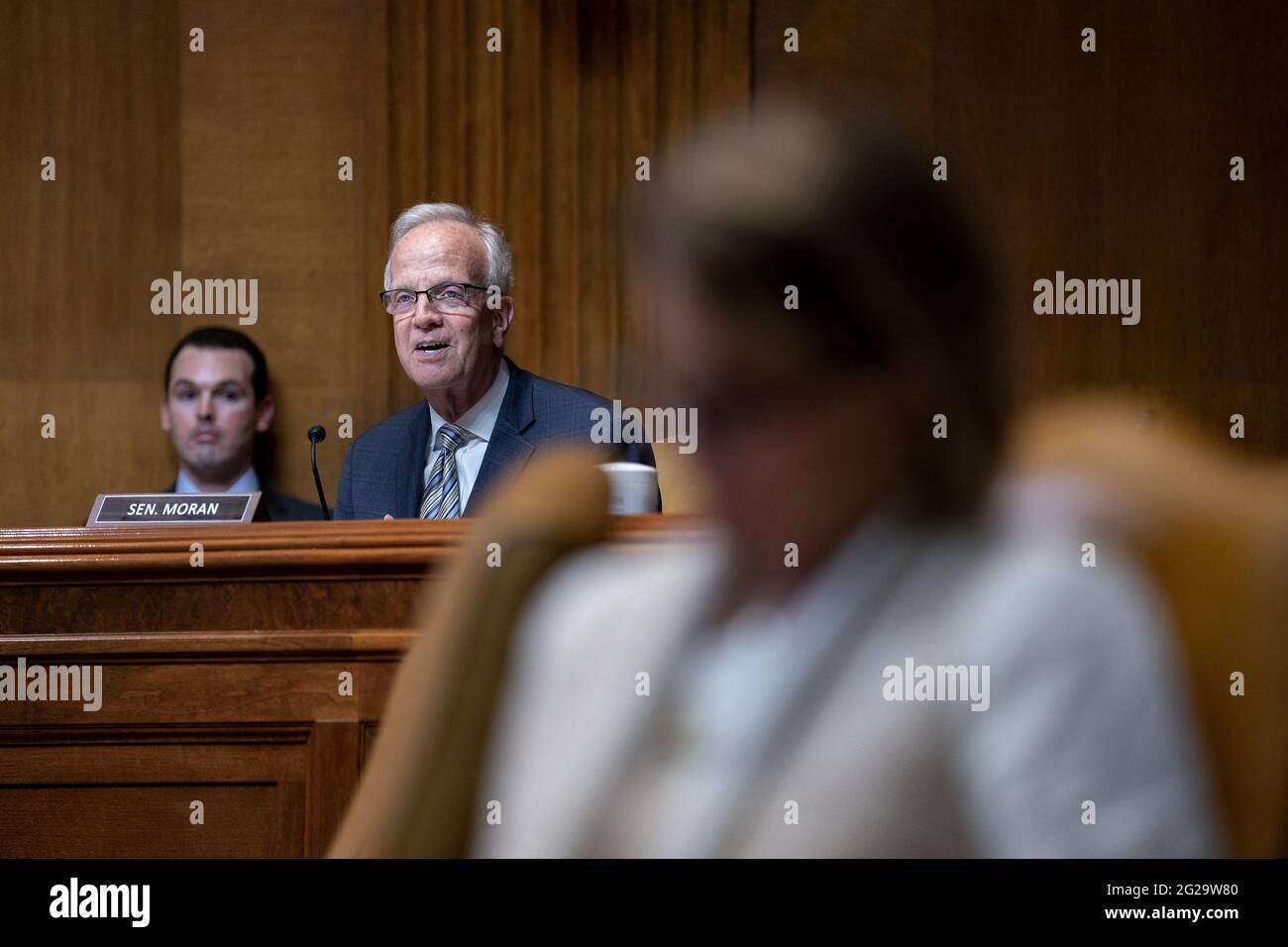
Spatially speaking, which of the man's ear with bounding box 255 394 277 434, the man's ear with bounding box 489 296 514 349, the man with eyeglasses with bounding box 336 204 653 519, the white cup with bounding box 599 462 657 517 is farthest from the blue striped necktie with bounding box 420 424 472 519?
the man's ear with bounding box 255 394 277 434

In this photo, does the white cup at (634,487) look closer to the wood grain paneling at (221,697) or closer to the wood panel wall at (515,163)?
the wood grain paneling at (221,697)

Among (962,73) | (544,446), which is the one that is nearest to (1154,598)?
(544,446)

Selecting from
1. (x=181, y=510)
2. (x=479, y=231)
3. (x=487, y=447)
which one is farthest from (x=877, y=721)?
(x=479, y=231)

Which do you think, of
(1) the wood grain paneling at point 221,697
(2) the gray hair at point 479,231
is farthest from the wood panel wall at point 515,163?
(1) the wood grain paneling at point 221,697

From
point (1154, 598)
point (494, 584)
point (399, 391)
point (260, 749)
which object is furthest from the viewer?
point (399, 391)

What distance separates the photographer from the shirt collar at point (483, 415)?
286 centimetres

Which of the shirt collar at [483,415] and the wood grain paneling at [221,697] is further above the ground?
the shirt collar at [483,415]

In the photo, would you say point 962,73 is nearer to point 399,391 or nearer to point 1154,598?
point 399,391

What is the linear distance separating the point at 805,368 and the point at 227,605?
1.36 m

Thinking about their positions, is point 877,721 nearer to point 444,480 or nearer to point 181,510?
point 181,510

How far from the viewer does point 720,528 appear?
0.64 meters

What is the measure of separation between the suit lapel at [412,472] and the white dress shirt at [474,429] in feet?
0.04

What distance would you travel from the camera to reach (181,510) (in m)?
2.23

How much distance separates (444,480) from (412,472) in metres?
0.08
